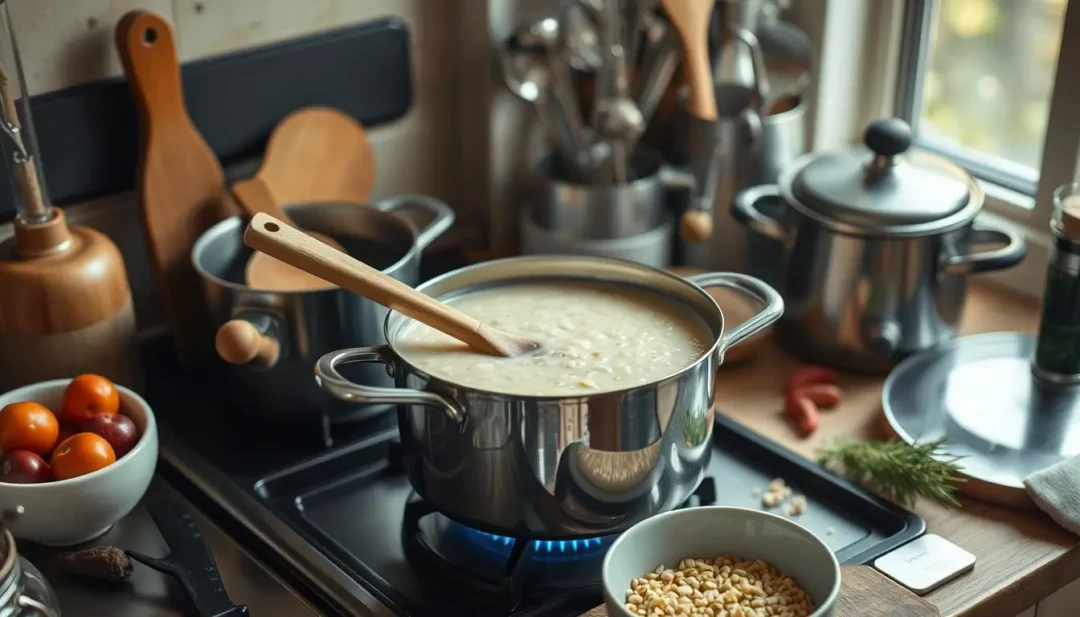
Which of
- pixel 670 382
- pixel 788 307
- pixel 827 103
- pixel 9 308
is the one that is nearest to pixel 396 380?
pixel 670 382

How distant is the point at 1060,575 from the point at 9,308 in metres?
0.92

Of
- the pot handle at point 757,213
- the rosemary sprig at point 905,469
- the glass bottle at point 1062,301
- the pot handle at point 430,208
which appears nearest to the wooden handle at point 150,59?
the pot handle at point 430,208

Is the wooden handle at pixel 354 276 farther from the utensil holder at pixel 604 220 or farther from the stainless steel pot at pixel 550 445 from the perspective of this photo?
the utensil holder at pixel 604 220

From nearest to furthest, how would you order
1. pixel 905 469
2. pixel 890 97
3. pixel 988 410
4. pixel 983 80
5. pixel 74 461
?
1. pixel 74 461
2. pixel 905 469
3. pixel 988 410
4. pixel 890 97
5. pixel 983 80

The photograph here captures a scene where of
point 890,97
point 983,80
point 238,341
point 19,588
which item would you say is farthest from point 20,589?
point 983,80

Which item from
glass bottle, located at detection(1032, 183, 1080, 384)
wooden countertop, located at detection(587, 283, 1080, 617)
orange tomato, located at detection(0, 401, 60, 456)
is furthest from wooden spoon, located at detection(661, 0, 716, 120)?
orange tomato, located at detection(0, 401, 60, 456)

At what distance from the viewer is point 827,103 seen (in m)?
1.54

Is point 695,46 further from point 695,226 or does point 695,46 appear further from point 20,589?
point 20,589

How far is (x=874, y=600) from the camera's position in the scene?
96 centimetres

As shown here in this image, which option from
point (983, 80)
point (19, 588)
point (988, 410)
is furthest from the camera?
point (983, 80)

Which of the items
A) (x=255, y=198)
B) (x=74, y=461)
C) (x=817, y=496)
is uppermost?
(x=255, y=198)

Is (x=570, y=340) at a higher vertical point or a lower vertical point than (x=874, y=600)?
higher

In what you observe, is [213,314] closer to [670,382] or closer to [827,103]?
[670,382]

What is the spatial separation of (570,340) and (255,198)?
0.39 m
